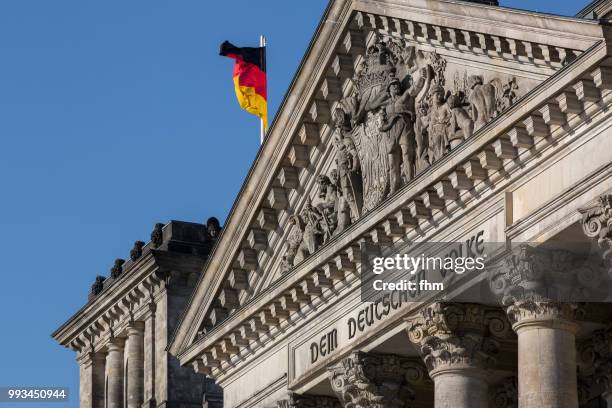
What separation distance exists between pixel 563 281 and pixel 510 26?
217 inches

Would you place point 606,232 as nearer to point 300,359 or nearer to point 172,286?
point 300,359

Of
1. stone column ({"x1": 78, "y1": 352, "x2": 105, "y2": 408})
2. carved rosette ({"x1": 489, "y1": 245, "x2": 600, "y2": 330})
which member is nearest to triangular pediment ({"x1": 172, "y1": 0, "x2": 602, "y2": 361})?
carved rosette ({"x1": 489, "y1": 245, "x2": 600, "y2": 330})

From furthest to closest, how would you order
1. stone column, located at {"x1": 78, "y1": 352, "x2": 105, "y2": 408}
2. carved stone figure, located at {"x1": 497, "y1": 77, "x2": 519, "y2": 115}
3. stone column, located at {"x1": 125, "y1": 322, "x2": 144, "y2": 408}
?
1. stone column, located at {"x1": 78, "y1": 352, "x2": 105, "y2": 408}
2. stone column, located at {"x1": 125, "y1": 322, "x2": 144, "y2": 408}
3. carved stone figure, located at {"x1": 497, "y1": 77, "x2": 519, "y2": 115}

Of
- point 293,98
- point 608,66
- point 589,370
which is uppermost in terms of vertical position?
point 293,98

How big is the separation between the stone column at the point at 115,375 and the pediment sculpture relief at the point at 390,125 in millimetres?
23622

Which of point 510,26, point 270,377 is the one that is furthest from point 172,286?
point 510,26

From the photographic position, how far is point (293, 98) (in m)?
55.2

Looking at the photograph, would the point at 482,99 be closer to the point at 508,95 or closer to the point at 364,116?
the point at 508,95

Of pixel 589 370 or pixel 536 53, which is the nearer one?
pixel 536 53

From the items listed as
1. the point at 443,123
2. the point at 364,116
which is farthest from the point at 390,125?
the point at 443,123

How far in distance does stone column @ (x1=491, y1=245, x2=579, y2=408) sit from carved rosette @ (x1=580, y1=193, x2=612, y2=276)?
207 centimetres

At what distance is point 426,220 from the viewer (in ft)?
162

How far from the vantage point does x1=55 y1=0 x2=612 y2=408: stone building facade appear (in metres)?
44.3

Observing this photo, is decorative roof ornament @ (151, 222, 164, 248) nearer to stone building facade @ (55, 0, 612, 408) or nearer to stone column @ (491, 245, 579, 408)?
stone building facade @ (55, 0, 612, 408)
